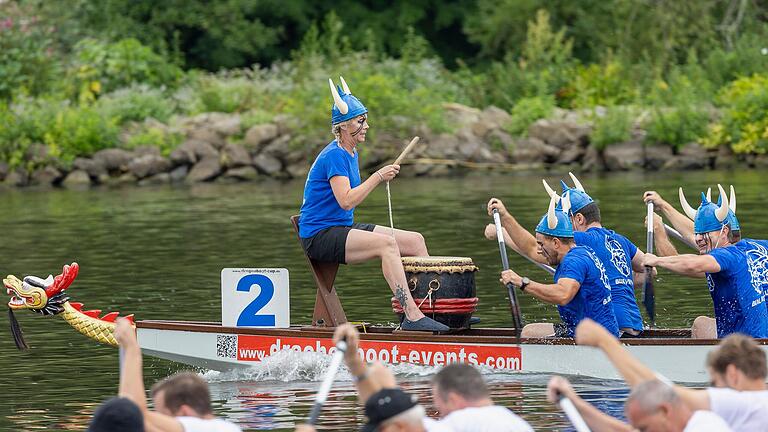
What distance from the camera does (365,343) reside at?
12164mm

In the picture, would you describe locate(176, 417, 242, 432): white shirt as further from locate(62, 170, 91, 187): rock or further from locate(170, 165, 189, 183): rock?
locate(170, 165, 189, 183): rock

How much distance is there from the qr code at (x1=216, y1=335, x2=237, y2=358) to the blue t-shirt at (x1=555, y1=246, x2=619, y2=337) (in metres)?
2.64

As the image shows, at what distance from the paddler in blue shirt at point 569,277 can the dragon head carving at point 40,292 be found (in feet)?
11.3

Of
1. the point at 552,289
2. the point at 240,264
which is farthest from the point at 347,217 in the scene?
the point at 240,264

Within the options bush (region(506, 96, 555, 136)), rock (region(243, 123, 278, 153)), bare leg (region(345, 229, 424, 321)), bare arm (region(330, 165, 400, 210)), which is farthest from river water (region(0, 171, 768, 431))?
bush (region(506, 96, 555, 136))

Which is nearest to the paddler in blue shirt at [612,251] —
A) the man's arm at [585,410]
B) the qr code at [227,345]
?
the qr code at [227,345]

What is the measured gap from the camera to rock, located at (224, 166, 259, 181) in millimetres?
33812

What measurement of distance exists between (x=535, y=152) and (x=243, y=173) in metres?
6.21

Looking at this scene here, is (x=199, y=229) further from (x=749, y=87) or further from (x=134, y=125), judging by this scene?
(x=749, y=87)

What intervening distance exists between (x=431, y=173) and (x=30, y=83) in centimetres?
927

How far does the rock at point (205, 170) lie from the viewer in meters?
33.6

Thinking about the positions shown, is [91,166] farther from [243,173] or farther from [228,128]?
[243,173]

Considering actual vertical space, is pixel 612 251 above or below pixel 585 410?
above

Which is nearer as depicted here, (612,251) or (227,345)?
(612,251)
